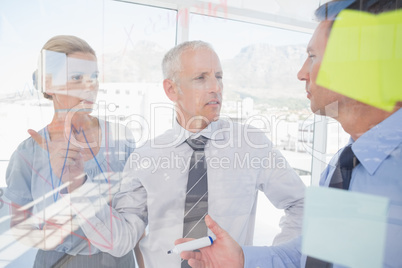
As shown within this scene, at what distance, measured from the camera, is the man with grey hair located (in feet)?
3.05

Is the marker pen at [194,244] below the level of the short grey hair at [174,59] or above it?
below

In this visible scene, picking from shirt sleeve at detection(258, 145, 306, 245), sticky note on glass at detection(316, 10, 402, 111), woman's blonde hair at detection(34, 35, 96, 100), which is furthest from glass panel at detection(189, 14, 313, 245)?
woman's blonde hair at detection(34, 35, 96, 100)

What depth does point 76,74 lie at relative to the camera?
89cm

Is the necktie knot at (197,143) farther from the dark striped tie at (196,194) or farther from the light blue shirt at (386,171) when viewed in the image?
the light blue shirt at (386,171)

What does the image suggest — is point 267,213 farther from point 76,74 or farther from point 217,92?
point 76,74

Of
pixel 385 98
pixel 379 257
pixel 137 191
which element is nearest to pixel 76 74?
pixel 137 191

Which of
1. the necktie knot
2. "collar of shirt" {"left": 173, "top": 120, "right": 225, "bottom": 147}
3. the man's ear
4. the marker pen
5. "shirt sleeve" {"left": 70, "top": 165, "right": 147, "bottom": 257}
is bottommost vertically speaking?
the marker pen

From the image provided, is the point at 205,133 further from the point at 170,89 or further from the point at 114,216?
the point at 114,216

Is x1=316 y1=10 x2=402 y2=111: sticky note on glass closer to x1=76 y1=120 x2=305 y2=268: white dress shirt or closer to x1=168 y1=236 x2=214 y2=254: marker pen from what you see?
x1=76 y1=120 x2=305 y2=268: white dress shirt

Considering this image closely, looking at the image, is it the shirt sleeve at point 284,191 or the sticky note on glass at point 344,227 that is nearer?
the sticky note on glass at point 344,227

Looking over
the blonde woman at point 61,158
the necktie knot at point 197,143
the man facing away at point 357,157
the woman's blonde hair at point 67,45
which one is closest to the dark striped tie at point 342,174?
the man facing away at point 357,157

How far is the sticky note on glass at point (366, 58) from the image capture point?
85 cm

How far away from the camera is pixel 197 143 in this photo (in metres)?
0.96

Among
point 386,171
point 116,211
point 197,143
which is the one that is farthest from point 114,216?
point 386,171
